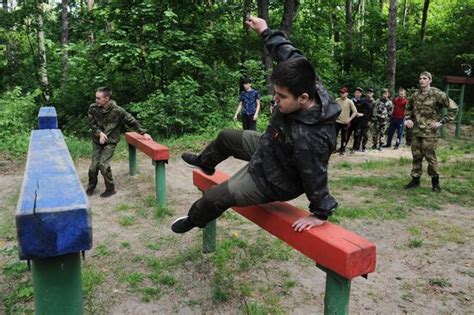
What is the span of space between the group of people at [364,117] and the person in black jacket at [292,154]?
8.45 meters

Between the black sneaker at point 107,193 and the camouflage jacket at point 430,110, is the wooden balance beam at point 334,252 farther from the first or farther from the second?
the camouflage jacket at point 430,110

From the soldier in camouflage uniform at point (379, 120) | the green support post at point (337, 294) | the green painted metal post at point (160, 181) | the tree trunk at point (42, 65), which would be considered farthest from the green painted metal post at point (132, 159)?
the tree trunk at point (42, 65)

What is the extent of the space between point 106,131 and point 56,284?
5434mm

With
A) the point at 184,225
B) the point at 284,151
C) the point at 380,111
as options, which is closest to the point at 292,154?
the point at 284,151

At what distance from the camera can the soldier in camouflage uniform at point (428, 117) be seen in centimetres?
692

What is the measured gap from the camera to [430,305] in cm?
365

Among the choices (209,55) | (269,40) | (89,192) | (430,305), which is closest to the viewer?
(269,40)

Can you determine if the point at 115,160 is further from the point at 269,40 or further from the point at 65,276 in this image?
the point at 65,276

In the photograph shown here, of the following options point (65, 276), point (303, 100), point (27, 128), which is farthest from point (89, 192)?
point (27, 128)

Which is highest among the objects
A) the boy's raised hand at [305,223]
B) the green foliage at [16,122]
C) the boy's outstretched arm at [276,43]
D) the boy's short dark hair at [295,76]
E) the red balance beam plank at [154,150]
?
the boy's outstretched arm at [276,43]

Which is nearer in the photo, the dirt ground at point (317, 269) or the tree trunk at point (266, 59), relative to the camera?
the dirt ground at point (317, 269)

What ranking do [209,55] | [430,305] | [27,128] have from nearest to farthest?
[430,305] → [27,128] → [209,55]

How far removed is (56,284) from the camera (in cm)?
161

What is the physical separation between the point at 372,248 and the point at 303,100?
97cm
